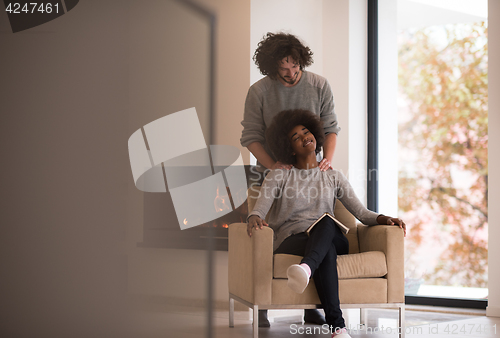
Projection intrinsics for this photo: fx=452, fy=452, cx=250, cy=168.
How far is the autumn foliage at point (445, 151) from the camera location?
3334 mm

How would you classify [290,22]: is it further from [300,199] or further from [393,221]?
[393,221]

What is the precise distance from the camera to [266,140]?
2518mm

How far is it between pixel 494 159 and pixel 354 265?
4.89 feet

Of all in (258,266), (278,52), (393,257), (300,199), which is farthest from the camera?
(278,52)

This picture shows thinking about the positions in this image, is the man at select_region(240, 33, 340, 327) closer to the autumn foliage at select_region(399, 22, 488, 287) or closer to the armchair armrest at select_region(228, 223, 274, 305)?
the armchair armrest at select_region(228, 223, 274, 305)

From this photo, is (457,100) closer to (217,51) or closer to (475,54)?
(475,54)

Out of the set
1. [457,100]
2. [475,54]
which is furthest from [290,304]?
[475,54]

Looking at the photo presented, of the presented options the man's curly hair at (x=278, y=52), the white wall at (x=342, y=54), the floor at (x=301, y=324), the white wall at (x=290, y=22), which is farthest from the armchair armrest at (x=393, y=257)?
the white wall at (x=290, y=22)

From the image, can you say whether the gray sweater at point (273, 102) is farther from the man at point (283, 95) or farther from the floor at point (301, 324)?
the floor at point (301, 324)

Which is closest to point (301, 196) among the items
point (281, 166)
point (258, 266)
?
point (281, 166)

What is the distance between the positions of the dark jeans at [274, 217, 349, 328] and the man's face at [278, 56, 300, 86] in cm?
88

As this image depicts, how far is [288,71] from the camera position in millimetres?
2568

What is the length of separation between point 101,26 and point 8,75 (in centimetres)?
32

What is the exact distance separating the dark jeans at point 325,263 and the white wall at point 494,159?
1.38 metres
